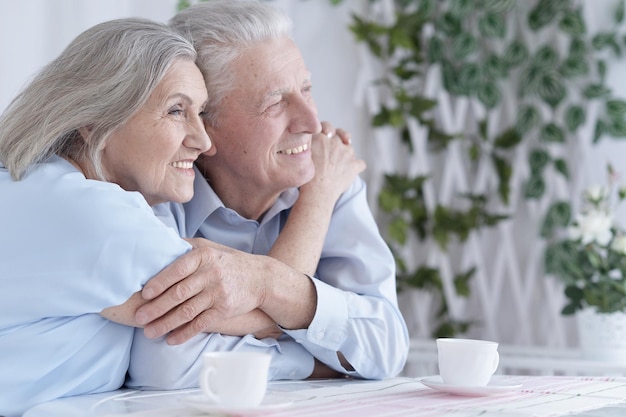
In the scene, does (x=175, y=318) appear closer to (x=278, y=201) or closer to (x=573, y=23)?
(x=278, y=201)

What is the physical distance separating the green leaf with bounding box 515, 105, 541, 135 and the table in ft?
4.67

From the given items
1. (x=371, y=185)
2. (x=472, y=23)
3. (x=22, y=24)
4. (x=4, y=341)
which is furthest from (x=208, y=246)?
(x=472, y=23)

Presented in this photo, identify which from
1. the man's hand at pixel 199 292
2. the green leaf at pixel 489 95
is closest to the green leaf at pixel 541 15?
the green leaf at pixel 489 95

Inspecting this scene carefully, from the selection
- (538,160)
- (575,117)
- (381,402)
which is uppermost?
(575,117)

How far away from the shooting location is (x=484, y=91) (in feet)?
8.64

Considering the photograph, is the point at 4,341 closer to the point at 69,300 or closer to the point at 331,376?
the point at 69,300

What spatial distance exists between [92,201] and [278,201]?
19.9 inches

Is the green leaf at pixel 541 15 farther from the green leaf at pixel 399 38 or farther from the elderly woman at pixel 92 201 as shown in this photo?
the elderly woman at pixel 92 201

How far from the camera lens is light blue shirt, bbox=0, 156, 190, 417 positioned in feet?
3.45

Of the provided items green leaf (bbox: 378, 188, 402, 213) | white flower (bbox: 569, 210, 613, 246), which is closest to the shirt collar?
white flower (bbox: 569, 210, 613, 246)

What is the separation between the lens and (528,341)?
2.58m

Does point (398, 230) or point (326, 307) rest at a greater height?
point (398, 230)

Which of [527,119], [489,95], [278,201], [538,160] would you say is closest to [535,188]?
[538,160]

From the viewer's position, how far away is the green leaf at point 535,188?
2564 mm
